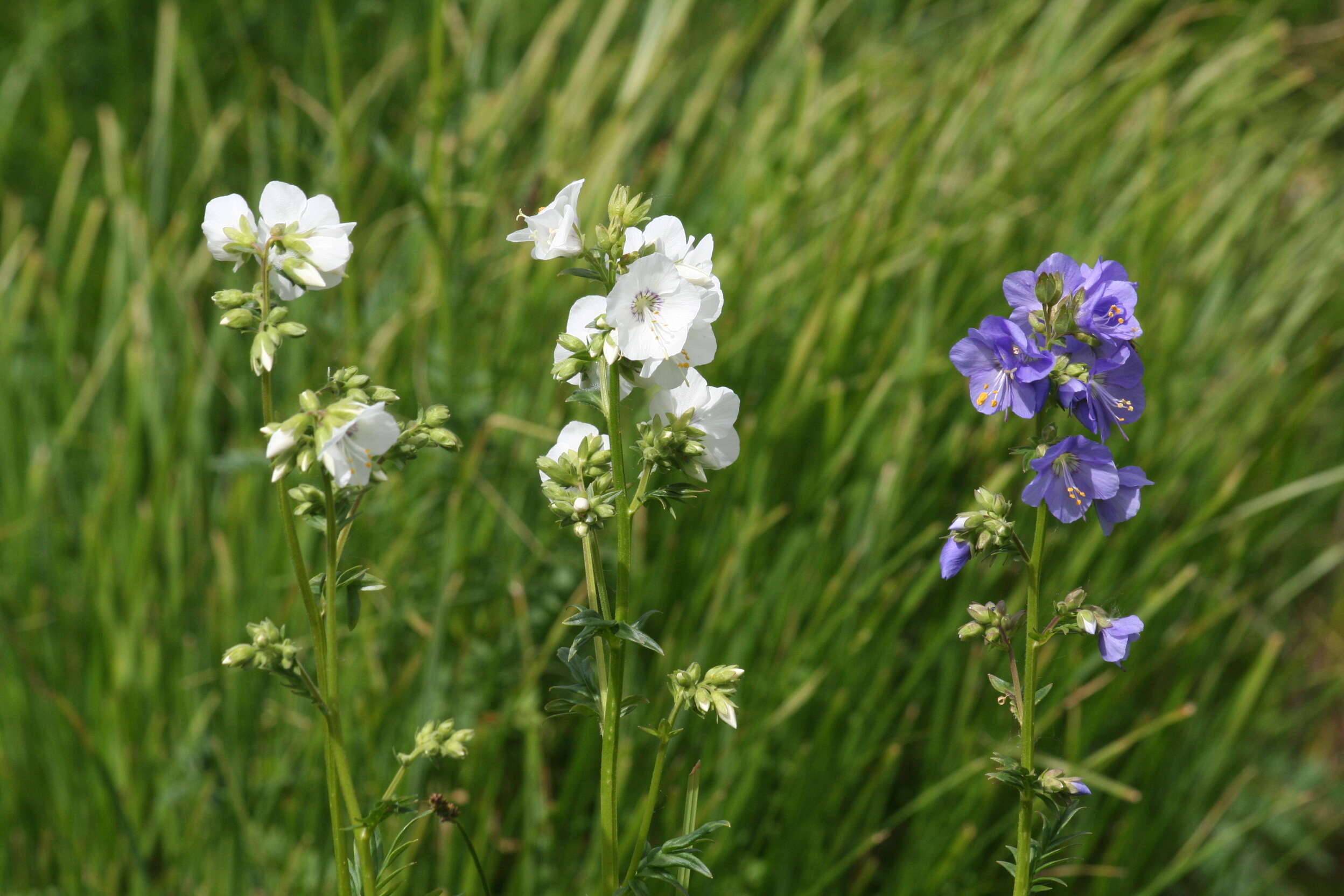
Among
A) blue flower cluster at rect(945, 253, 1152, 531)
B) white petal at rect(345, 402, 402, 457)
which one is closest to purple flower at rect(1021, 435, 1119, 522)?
blue flower cluster at rect(945, 253, 1152, 531)

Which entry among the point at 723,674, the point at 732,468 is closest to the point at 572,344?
the point at 723,674

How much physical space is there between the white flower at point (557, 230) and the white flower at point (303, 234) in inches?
7.5

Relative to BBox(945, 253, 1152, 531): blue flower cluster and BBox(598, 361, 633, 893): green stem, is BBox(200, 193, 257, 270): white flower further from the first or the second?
BBox(945, 253, 1152, 531): blue flower cluster

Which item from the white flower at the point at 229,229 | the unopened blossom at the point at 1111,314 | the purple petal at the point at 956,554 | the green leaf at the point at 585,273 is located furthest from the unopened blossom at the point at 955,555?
the white flower at the point at 229,229

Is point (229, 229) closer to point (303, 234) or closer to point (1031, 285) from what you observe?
point (303, 234)

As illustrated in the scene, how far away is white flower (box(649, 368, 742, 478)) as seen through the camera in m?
1.16

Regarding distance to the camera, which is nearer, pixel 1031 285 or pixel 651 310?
pixel 651 310

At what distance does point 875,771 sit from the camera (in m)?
2.10

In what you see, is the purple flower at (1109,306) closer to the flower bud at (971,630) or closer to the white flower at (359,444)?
the flower bud at (971,630)

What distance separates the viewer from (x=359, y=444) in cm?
107

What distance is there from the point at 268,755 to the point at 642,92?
2074mm

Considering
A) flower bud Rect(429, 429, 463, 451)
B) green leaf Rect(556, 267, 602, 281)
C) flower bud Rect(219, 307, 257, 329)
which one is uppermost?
green leaf Rect(556, 267, 602, 281)

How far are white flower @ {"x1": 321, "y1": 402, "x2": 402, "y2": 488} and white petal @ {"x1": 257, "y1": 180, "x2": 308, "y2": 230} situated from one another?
25 centimetres

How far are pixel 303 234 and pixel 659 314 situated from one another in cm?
41
